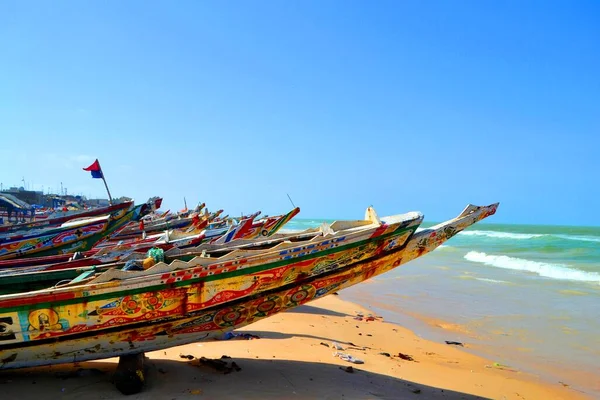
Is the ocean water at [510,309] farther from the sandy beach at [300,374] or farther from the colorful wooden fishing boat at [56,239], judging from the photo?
the colorful wooden fishing boat at [56,239]

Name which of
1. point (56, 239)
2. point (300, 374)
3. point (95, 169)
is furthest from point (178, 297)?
point (95, 169)

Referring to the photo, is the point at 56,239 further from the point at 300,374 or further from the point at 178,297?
the point at 300,374

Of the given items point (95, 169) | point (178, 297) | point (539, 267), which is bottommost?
point (539, 267)

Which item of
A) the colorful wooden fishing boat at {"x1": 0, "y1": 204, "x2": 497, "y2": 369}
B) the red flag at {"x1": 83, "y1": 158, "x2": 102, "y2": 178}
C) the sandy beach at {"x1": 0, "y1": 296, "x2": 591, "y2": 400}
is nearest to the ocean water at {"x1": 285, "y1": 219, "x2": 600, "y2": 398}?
the sandy beach at {"x1": 0, "y1": 296, "x2": 591, "y2": 400}

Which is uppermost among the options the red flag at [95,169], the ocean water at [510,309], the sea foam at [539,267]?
the red flag at [95,169]

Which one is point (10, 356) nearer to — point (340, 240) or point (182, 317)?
point (182, 317)

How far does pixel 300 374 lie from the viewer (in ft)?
18.1

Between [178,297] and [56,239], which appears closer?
[178,297]

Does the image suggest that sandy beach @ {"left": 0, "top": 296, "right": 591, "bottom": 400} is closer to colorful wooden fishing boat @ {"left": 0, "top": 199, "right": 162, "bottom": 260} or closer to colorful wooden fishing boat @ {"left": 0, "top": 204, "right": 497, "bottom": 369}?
colorful wooden fishing boat @ {"left": 0, "top": 204, "right": 497, "bottom": 369}

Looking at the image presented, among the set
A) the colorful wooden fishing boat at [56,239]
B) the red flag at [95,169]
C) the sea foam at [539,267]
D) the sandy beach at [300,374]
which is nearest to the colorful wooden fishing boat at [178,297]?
the sandy beach at [300,374]

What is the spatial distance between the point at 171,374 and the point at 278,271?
183 centimetres

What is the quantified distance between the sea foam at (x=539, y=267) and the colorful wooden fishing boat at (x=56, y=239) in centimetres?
1711

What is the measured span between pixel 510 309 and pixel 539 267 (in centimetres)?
1046

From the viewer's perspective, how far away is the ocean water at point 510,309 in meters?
7.73
